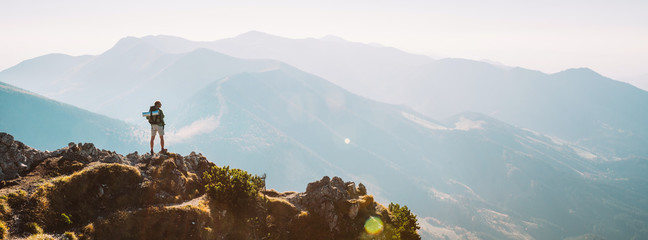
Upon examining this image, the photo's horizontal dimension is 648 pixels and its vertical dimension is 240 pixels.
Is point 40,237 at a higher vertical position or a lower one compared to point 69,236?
higher

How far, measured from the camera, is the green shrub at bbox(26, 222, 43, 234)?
2112cm

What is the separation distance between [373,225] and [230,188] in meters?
20.1

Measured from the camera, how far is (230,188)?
32.5 metres

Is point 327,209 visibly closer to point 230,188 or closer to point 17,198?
point 230,188

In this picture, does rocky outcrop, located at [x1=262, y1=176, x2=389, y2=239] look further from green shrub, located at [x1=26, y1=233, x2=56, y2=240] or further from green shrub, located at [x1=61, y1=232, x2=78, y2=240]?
green shrub, located at [x1=26, y1=233, x2=56, y2=240]

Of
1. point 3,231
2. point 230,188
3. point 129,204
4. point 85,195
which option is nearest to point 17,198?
point 3,231

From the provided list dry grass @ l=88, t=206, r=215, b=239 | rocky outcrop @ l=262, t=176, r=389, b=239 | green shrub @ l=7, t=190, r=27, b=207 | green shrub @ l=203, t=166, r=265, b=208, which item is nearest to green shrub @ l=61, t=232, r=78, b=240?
dry grass @ l=88, t=206, r=215, b=239

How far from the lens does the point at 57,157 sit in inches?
1163

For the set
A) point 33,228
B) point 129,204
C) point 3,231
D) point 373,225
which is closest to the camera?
point 3,231

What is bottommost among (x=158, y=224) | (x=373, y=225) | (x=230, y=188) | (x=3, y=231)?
(x=373, y=225)

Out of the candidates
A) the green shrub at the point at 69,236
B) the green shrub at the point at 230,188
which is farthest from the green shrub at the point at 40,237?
the green shrub at the point at 230,188

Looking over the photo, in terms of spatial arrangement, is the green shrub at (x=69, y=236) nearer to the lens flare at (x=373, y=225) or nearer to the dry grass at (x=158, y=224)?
the dry grass at (x=158, y=224)

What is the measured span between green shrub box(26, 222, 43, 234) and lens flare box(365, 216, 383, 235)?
32592 millimetres

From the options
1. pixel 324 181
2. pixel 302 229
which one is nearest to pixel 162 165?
pixel 302 229
